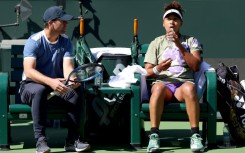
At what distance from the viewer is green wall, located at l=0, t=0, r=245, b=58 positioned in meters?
9.09

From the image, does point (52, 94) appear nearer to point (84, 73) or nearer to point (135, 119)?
point (84, 73)

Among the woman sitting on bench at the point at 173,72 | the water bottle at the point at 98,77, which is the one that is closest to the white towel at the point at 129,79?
the woman sitting on bench at the point at 173,72

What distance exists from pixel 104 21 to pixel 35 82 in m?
2.68

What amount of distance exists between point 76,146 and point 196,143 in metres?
1.08

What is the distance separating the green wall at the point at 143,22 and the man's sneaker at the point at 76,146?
2639 mm

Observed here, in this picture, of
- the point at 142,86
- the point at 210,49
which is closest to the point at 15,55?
the point at 142,86

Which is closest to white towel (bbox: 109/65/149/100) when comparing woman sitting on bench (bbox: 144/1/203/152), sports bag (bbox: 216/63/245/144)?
woman sitting on bench (bbox: 144/1/203/152)

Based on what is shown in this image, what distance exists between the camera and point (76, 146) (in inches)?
258

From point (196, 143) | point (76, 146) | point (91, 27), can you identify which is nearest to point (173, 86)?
point (196, 143)

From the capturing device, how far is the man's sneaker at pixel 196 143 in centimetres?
647

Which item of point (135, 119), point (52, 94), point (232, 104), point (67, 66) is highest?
point (67, 66)

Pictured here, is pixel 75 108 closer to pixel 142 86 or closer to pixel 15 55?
pixel 142 86

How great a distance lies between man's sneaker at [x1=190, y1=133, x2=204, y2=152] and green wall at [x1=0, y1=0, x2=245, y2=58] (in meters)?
2.75

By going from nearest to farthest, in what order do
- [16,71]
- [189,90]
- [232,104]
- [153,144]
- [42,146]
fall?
[42,146] < [153,144] < [189,90] < [232,104] < [16,71]
